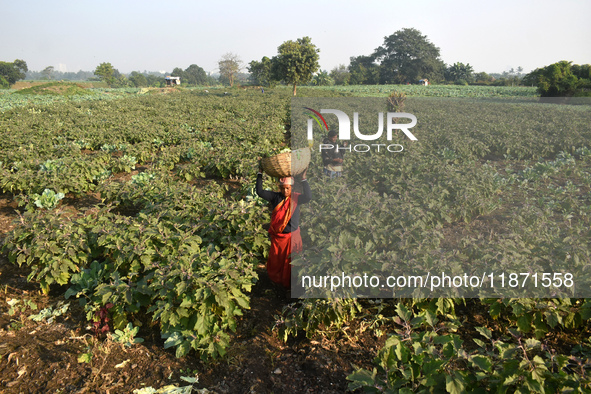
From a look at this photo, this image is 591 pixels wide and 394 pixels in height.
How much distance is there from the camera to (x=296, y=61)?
42.0 metres

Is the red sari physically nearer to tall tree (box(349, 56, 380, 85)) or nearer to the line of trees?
the line of trees

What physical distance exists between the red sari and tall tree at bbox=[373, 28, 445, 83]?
89.5 meters

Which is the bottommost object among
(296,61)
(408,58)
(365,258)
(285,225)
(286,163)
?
(365,258)

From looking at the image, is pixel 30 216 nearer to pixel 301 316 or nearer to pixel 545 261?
pixel 301 316

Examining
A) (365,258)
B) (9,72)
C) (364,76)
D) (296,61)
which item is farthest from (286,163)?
(9,72)

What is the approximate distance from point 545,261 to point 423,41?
10765 centimetres

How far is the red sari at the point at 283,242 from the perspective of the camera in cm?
356

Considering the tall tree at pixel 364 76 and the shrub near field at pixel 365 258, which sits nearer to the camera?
the shrub near field at pixel 365 258

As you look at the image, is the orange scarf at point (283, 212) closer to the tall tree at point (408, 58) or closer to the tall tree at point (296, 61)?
the tall tree at point (296, 61)

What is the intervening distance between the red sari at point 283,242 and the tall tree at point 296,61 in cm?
4041

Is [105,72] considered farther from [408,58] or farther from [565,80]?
[565,80]

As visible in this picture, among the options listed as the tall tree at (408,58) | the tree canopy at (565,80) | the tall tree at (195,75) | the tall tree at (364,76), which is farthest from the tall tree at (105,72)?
the tree canopy at (565,80)

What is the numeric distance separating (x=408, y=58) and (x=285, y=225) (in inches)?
3945

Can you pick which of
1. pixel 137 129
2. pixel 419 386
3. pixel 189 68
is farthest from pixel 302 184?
pixel 189 68
